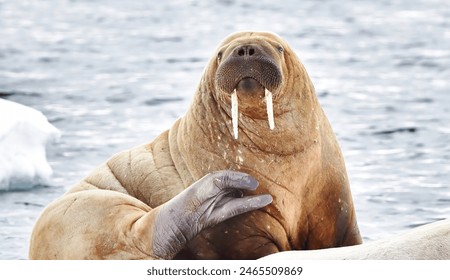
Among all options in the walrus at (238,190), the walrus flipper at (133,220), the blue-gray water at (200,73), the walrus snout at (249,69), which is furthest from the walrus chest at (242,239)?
the blue-gray water at (200,73)

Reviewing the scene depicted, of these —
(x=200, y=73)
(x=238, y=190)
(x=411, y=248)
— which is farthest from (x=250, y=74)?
(x=200, y=73)

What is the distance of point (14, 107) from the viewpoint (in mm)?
11555

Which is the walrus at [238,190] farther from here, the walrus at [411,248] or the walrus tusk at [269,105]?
the walrus at [411,248]

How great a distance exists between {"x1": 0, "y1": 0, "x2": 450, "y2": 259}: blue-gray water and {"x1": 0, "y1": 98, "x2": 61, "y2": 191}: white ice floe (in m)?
0.18

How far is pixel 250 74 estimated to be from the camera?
7.34 metres

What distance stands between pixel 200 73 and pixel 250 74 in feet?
30.0

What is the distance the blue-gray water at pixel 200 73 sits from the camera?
1068 centimetres

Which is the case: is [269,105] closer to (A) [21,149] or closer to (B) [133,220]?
(B) [133,220]

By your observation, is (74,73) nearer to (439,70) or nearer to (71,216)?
(439,70)

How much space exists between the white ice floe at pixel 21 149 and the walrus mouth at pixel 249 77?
360cm

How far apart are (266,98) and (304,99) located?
39 centimetres

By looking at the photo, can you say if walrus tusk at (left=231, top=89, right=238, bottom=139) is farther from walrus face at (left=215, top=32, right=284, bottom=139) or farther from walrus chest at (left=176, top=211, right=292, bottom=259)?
walrus chest at (left=176, top=211, right=292, bottom=259)
